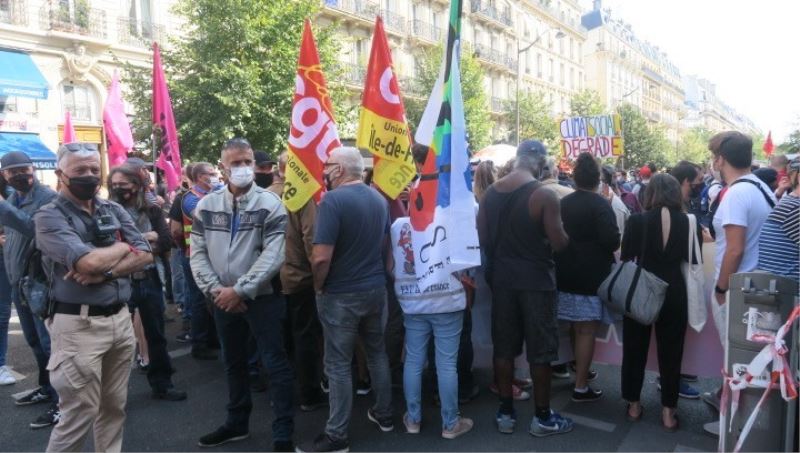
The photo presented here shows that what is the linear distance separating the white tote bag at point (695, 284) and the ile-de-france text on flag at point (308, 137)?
2.65 m

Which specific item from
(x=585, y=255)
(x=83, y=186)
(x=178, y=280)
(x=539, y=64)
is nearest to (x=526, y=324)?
(x=585, y=255)

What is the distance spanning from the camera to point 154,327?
4551 mm

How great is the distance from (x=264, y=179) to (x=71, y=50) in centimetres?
1678

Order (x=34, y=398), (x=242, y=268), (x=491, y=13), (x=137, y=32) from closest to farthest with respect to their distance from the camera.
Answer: (x=242, y=268) → (x=34, y=398) → (x=137, y=32) → (x=491, y=13)

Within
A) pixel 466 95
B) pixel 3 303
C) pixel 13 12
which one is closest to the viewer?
pixel 3 303

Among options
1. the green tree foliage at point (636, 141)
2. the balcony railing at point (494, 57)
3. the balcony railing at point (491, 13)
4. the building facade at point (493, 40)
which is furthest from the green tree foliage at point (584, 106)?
the balcony railing at point (491, 13)

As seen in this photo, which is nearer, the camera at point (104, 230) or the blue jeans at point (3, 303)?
the camera at point (104, 230)

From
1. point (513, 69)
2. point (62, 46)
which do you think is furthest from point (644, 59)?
point (62, 46)

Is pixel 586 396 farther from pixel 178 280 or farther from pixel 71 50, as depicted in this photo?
pixel 71 50

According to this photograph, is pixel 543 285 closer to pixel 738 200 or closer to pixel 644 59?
pixel 738 200

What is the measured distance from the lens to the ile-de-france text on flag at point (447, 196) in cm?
354

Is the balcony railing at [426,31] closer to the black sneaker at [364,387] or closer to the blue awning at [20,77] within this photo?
the blue awning at [20,77]

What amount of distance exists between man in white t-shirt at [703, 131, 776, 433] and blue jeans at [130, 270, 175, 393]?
3998 millimetres

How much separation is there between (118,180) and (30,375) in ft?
7.38
